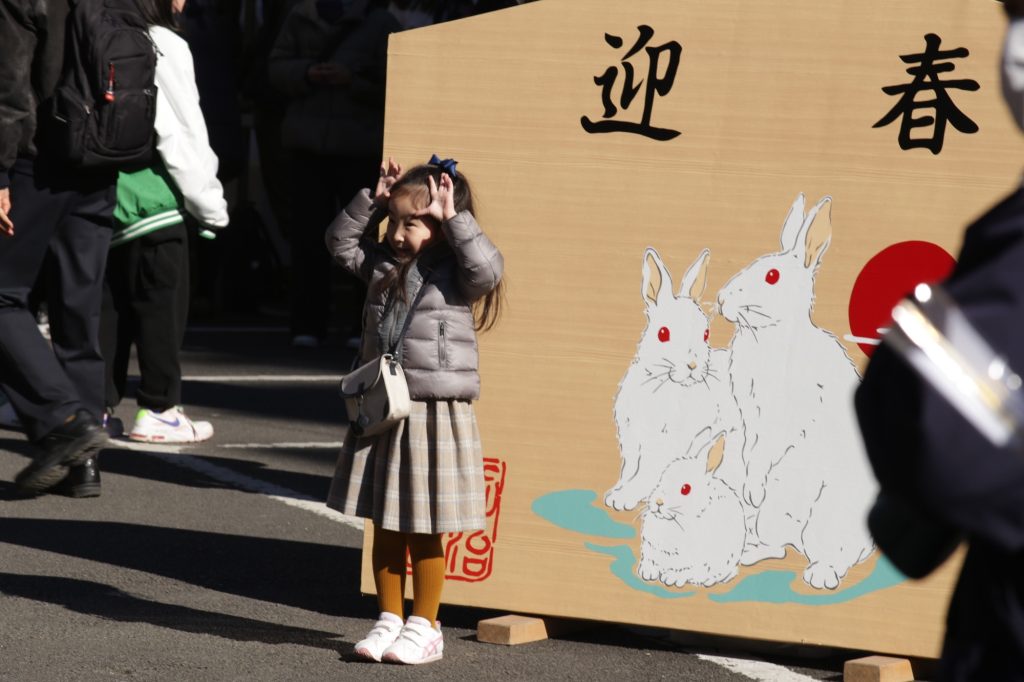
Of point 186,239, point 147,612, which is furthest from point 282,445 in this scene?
point 147,612

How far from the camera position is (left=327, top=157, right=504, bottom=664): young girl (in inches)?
165

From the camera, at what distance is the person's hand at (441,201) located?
4.21 m

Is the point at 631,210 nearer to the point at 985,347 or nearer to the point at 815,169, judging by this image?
the point at 815,169

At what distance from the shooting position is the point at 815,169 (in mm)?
4191

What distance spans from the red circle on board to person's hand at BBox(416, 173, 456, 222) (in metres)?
1.02

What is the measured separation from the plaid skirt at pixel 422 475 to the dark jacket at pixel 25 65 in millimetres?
2268

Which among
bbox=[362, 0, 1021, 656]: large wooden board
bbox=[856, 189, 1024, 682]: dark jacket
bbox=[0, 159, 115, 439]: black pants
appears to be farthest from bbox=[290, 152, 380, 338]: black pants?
bbox=[856, 189, 1024, 682]: dark jacket

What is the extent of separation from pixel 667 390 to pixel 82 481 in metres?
2.76

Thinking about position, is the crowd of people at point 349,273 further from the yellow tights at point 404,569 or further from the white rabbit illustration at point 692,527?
the white rabbit illustration at point 692,527

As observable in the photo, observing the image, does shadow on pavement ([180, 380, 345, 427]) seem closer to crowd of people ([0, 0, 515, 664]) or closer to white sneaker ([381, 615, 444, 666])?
crowd of people ([0, 0, 515, 664])

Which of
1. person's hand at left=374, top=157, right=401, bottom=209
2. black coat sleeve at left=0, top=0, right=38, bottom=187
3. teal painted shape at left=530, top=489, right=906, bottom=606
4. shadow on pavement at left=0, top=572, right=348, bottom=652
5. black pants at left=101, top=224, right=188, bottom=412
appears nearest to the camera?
teal painted shape at left=530, top=489, right=906, bottom=606

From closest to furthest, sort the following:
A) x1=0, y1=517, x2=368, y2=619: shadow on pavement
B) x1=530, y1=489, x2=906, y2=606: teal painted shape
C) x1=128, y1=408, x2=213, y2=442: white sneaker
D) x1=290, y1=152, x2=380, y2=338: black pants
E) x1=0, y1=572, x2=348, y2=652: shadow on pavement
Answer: x1=530, y1=489, x2=906, y2=606: teal painted shape < x1=0, y1=572, x2=348, y2=652: shadow on pavement < x1=0, y1=517, x2=368, y2=619: shadow on pavement < x1=128, y1=408, x2=213, y2=442: white sneaker < x1=290, y1=152, x2=380, y2=338: black pants

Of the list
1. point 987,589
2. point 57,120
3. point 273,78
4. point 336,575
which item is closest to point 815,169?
point 336,575

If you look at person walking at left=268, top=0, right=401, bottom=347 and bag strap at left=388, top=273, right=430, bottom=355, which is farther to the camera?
person walking at left=268, top=0, right=401, bottom=347
